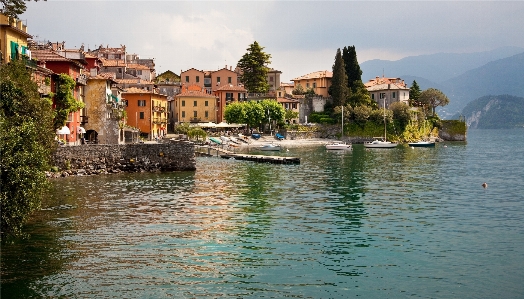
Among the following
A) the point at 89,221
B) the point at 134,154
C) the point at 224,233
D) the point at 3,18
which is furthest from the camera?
the point at 134,154

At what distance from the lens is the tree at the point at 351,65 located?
129875mm

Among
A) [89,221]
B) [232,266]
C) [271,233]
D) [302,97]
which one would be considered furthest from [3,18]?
[302,97]

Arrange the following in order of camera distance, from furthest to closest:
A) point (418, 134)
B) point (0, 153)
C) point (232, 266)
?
point (418, 134), point (232, 266), point (0, 153)

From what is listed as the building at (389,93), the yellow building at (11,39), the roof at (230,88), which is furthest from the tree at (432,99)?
the yellow building at (11,39)

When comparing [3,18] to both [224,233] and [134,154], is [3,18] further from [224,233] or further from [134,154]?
[224,233]

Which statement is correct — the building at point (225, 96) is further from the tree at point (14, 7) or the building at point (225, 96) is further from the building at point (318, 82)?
the tree at point (14, 7)

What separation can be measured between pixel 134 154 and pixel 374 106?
88326 mm

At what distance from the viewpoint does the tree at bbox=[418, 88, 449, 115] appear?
142m

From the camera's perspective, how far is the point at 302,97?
450 ft

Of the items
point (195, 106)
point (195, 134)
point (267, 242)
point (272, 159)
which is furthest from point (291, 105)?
point (267, 242)

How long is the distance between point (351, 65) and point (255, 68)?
67.3ft

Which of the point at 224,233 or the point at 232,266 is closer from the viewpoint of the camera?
the point at 232,266

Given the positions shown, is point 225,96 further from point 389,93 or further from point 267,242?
point 267,242

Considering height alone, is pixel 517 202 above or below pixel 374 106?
below
